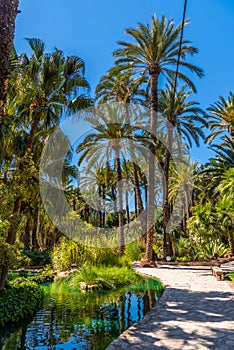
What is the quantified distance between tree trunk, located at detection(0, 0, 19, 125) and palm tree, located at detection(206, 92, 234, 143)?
22.2 m

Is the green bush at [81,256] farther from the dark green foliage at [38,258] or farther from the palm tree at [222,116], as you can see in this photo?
the palm tree at [222,116]

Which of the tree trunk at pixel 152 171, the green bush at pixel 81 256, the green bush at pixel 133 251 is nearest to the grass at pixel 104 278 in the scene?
the green bush at pixel 81 256

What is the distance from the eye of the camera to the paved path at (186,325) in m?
4.70

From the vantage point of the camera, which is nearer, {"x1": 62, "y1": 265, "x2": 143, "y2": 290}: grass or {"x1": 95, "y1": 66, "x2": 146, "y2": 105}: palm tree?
{"x1": 62, "y1": 265, "x2": 143, "y2": 290}: grass

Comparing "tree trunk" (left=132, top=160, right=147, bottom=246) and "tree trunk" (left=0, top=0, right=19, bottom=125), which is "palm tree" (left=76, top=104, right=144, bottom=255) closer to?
"tree trunk" (left=132, top=160, right=147, bottom=246)

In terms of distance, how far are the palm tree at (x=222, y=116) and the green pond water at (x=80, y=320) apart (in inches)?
722

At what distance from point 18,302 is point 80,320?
1583 millimetres

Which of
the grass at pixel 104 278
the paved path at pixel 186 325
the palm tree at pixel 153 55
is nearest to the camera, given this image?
the paved path at pixel 186 325

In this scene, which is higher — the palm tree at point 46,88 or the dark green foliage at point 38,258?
the palm tree at point 46,88

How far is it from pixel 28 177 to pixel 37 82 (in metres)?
3.99

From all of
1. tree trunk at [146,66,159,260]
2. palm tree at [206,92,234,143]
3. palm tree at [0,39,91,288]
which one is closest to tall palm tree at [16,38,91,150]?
palm tree at [0,39,91,288]

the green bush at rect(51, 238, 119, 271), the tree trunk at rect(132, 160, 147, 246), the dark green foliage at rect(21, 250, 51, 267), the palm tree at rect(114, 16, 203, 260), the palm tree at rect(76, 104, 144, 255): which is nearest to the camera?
the green bush at rect(51, 238, 119, 271)

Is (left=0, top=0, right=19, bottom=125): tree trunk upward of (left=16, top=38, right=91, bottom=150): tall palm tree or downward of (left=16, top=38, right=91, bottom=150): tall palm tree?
downward

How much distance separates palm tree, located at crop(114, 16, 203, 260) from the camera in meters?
17.6
